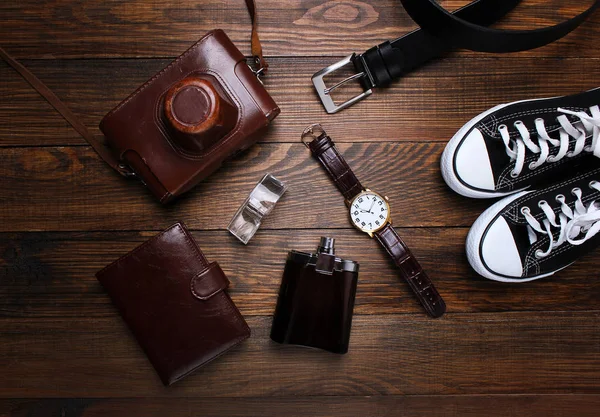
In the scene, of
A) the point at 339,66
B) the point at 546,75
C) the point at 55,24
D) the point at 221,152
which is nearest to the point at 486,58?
the point at 546,75

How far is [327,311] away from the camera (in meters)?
1.08

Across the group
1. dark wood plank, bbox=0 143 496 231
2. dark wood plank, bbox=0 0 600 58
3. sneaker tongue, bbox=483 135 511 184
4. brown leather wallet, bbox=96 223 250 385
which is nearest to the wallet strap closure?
brown leather wallet, bbox=96 223 250 385

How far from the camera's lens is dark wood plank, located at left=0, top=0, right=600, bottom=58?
1.14 metres

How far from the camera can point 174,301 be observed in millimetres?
1068

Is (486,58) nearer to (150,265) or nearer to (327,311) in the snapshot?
(327,311)

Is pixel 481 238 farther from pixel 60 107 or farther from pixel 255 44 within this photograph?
pixel 60 107

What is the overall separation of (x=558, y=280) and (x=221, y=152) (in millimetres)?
871

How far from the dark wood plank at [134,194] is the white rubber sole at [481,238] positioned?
0.31 meters

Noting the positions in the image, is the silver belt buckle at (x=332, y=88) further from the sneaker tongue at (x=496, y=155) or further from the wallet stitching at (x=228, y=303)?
the wallet stitching at (x=228, y=303)

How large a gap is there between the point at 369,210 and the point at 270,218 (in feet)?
0.77

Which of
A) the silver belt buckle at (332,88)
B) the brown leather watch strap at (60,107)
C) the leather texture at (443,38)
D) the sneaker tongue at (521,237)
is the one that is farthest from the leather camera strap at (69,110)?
the sneaker tongue at (521,237)

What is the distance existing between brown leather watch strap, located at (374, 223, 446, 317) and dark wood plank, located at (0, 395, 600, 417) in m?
0.25

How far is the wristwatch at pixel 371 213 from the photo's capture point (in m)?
1.14

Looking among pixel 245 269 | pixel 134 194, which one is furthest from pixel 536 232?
pixel 134 194
